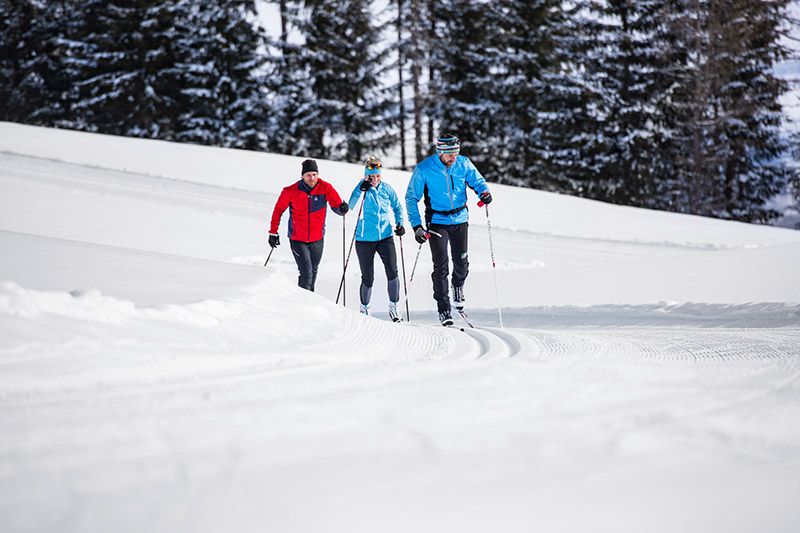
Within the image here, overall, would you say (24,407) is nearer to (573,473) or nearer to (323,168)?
(573,473)

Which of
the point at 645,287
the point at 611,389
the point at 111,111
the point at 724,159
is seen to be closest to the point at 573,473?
the point at 611,389

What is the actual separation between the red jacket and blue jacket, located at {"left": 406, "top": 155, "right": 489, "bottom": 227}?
1.15 metres

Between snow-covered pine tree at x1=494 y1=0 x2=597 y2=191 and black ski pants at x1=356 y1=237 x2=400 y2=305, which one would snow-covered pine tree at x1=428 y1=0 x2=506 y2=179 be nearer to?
snow-covered pine tree at x1=494 y1=0 x2=597 y2=191

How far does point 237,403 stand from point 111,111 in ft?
103

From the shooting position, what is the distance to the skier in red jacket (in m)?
8.15

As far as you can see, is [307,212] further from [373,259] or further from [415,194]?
[415,194]

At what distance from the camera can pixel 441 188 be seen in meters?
7.31

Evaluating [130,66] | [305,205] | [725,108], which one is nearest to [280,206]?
[305,205]

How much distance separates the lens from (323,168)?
18203 mm

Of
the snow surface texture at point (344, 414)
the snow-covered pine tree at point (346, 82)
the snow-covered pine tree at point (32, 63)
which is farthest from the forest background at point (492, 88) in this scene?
the snow surface texture at point (344, 414)

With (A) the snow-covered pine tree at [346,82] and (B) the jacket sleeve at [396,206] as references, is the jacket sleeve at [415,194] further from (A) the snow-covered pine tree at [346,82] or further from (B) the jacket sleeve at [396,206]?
(A) the snow-covered pine tree at [346,82]

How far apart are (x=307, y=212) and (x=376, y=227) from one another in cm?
80

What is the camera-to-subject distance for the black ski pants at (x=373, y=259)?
314 inches

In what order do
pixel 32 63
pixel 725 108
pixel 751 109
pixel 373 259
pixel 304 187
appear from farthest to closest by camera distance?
pixel 32 63
pixel 725 108
pixel 751 109
pixel 304 187
pixel 373 259
